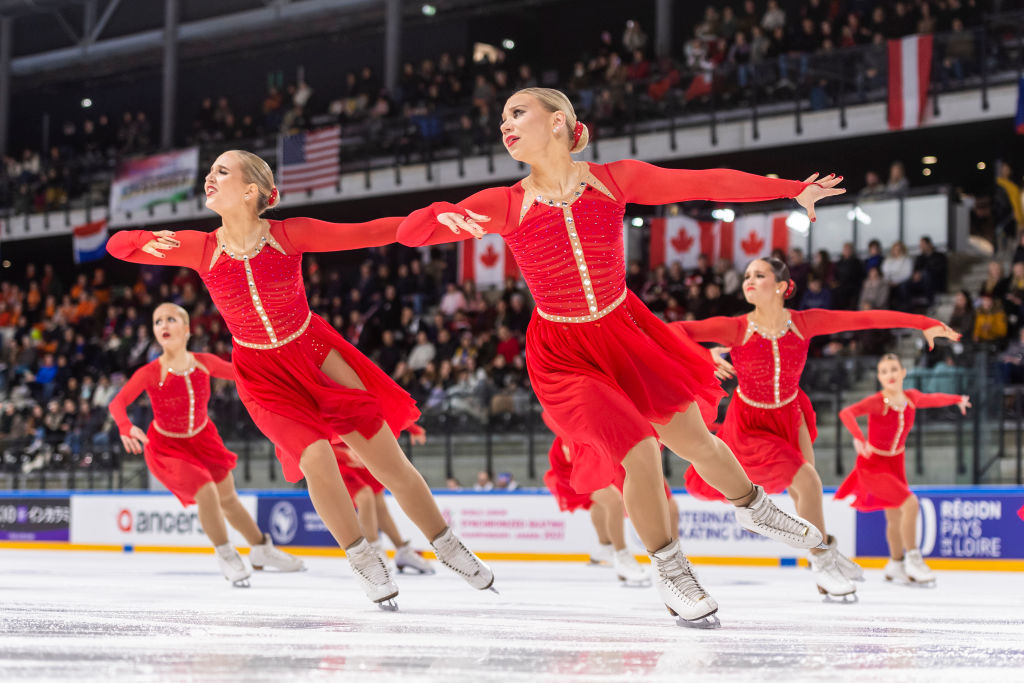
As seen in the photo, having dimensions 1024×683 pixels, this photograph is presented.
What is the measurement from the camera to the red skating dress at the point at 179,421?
24.2 ft

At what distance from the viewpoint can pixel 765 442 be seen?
6.25 metres

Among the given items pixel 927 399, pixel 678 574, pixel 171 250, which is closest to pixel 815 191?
pixel 678 574

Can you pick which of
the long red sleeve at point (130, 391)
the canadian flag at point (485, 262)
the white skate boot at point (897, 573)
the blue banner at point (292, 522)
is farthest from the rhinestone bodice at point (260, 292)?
the canadian flag at point (485, 262)

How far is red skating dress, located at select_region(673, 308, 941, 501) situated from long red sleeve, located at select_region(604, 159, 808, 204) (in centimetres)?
183

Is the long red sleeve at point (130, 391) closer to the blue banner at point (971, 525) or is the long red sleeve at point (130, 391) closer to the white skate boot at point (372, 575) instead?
the white skate boot at point (372, 575)

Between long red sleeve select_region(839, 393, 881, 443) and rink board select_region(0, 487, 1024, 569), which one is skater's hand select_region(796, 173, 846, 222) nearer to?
long red sleeve select_region(839, 393, 881, 443)

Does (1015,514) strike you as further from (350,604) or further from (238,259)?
(238,259)

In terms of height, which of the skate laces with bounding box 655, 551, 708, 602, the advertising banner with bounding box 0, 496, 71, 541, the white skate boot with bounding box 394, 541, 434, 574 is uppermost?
the skate laces with bounding box 655, 551, 708, 602

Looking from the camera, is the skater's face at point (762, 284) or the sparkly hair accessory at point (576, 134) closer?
the sparkly hair accessory at point (576, 134)

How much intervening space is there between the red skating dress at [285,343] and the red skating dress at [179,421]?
2.40 metres

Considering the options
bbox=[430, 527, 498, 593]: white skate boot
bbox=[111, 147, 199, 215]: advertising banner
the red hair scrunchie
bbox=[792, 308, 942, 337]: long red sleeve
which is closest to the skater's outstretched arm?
bbox=[792, 308, 942, 337]: long red sleeve

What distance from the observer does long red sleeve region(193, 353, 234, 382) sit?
7258 millimetres

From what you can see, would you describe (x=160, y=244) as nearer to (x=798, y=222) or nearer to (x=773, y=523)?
(x=773, y=523)

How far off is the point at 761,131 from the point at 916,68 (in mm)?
2248
